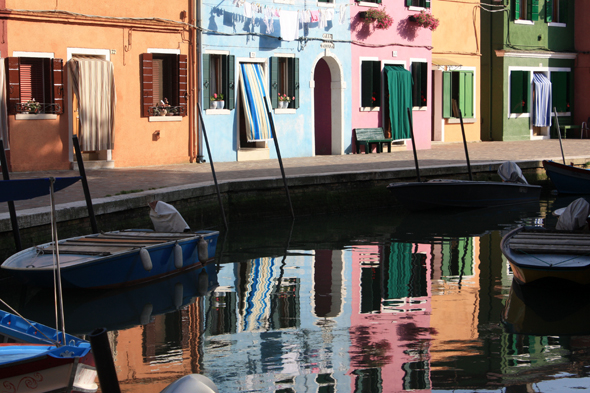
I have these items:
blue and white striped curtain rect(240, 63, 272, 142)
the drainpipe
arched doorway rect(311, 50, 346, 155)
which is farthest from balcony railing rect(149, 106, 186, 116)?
arched doorway rect(311, 50, 346, 155)

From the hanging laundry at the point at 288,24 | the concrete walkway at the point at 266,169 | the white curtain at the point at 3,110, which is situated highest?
the hanging laundry at the point at 288,24

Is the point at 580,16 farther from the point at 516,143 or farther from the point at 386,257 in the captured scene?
the point at 386,257

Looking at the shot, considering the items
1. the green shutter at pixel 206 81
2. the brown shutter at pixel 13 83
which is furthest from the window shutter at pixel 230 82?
the brown shutter at pixel 13 83

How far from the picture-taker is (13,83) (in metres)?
16.7

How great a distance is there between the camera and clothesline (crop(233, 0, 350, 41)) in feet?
66.9

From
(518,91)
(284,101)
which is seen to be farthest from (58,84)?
(518,91)

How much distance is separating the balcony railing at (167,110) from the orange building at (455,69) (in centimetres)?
967

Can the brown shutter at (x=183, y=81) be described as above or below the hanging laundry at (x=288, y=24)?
below

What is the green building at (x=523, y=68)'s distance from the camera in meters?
28.4

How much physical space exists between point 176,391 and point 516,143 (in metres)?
24.1

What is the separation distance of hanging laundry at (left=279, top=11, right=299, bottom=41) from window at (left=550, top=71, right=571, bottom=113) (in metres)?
12.5

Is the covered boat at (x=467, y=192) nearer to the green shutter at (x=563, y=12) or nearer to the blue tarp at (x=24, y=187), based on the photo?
the blue tarp at (x=24, y=187)

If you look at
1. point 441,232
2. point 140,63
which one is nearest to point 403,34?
point 140,63

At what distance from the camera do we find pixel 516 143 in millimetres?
27031
